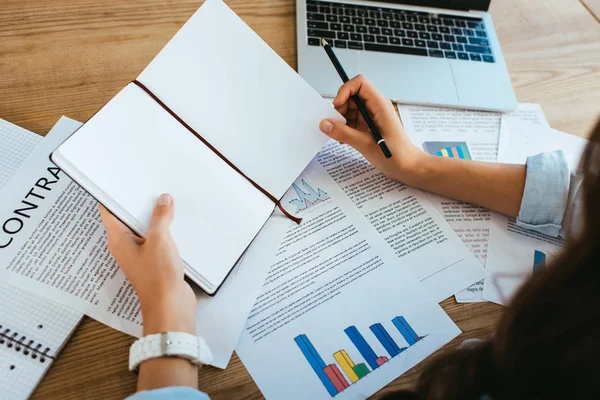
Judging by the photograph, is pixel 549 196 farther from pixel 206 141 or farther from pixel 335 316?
pixel 206 141

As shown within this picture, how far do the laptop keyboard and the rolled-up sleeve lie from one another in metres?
0.29

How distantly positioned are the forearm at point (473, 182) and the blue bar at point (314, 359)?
305 millimetres

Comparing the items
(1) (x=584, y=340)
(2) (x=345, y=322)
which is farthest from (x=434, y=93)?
(1) (x=584, y=340)

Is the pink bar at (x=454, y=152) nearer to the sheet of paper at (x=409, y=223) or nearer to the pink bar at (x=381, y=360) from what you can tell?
the sheet of paper at (x=409, y=223)

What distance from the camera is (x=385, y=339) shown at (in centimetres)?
63

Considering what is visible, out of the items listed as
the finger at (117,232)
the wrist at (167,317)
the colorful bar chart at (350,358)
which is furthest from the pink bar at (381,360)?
the finger at (117,232)

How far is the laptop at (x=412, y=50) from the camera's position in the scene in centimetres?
88

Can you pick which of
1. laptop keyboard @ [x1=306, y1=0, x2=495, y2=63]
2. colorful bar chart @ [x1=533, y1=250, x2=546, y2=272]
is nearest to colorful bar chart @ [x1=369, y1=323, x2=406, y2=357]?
colorful bar chart @ [x1=533, y1=250, x2=546, y2=272]

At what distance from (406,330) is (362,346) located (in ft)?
0.21

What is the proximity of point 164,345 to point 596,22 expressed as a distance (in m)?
1.08

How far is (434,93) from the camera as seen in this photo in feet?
2.89

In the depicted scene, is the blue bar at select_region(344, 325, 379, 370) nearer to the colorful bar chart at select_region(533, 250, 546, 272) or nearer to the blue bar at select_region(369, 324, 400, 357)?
the blue bar at select_region(369, 324, 400, 357)

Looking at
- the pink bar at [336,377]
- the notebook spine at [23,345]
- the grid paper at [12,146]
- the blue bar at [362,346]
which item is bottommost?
the pink bar at [336,377]

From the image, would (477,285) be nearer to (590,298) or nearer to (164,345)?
(590,298)
